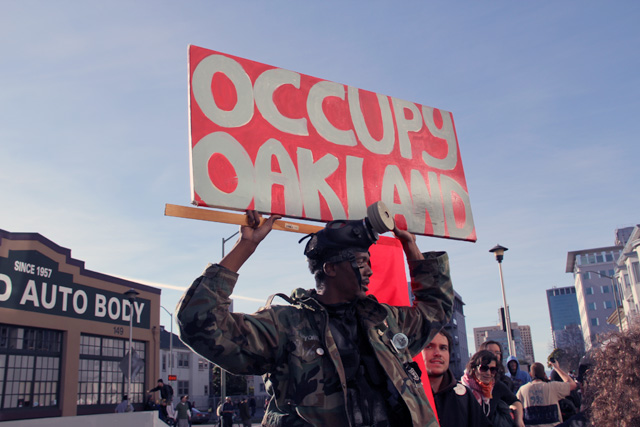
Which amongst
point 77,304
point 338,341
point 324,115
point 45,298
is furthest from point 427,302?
point 77,304

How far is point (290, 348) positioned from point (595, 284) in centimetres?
12197

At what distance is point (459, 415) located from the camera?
159 inches

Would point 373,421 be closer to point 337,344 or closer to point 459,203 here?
point 337,344

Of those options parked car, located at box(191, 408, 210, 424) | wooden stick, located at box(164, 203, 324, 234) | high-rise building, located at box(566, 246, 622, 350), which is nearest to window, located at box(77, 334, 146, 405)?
parked car, located at box(191, 408, 210, 424)

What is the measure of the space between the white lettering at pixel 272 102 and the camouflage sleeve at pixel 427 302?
1.36m

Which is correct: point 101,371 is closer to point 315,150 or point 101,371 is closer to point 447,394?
point 447,394

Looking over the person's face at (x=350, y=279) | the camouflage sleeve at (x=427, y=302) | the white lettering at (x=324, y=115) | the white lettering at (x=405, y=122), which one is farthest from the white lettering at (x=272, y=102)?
the person's face at (x=350, y=279)

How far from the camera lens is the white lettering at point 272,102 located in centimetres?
376

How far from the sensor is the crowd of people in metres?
2.28

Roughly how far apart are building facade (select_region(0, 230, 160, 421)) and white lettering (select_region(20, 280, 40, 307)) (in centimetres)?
5

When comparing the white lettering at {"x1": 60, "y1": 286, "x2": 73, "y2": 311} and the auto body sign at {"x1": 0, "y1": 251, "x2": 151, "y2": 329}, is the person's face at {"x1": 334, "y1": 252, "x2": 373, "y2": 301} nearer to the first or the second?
the auto body sign at {"x1": 0, "y1": 251, "x2": 151, "y2": 329}

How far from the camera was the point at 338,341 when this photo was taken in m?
2.48

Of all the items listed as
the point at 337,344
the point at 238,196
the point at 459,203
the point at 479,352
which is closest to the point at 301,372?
the point at 337,344

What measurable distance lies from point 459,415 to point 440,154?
6.79 ft
